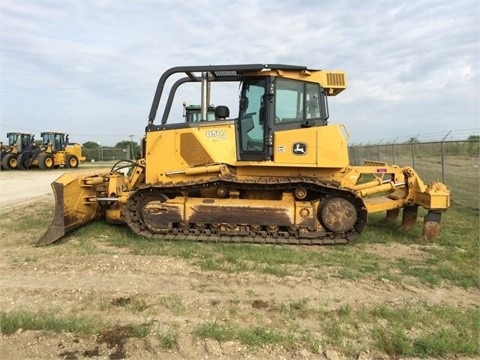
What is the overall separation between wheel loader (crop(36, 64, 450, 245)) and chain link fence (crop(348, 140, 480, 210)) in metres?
5.59

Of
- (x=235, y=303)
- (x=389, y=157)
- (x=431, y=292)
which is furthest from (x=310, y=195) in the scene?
(x=389, y=157)

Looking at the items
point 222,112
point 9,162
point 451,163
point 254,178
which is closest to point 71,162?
point 9,162

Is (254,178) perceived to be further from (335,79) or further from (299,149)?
(335,79)

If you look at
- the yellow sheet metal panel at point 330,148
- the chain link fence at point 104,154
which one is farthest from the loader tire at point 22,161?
the yellow sheet metal panel at point 330,148

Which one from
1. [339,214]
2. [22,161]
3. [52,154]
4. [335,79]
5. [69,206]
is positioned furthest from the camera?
[52,154]

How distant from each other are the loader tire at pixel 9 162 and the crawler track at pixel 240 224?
2644cm

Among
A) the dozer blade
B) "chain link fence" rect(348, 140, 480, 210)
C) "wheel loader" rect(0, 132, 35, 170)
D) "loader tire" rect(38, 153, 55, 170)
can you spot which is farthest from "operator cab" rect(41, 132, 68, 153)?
the dozer blade

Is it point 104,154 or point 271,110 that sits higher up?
point 271,110

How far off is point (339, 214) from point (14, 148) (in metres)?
29.9

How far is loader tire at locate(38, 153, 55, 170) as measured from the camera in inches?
1190

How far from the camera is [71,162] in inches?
1314

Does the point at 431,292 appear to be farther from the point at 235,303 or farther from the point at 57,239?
the point at 57,239

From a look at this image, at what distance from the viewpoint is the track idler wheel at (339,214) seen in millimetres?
7156

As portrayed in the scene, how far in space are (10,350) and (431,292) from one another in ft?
14.5
